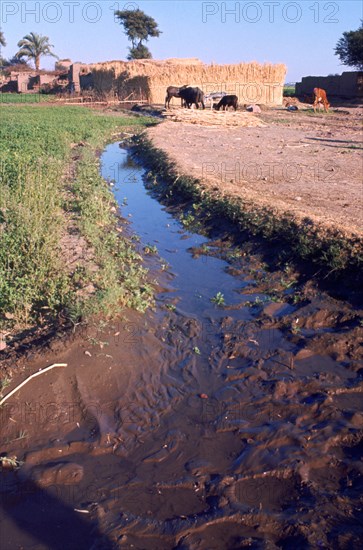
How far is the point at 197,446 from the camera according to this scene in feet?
11.8

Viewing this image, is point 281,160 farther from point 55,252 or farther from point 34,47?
point 34,47

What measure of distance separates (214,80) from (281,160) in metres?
21.0

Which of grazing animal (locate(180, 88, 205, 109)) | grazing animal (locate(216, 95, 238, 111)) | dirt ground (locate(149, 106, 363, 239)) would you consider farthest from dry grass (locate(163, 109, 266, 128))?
grazing animal (locate(216, 95, 238, 111))

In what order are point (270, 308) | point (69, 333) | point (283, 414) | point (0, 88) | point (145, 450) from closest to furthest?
point (145, 450) → point (283, 414) → point (69, 333) → point (270, 308) → point (0, 88)

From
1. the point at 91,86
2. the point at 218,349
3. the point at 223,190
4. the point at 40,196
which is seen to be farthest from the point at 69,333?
the point at 91,86

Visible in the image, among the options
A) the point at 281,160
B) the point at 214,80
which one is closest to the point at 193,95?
the point at 214,80

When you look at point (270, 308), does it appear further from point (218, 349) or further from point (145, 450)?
point (145, 450)

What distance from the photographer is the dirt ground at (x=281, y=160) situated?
826cm

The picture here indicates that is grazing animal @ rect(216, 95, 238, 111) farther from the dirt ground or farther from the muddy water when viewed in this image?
the muddy water

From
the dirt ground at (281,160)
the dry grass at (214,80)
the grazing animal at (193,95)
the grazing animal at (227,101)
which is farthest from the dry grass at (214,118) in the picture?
the dry grass at (214,80)

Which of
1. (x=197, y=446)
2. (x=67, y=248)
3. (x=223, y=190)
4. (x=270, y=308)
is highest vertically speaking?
(x=223, y=190)

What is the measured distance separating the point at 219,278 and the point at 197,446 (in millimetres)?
3240

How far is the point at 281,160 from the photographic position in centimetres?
1283

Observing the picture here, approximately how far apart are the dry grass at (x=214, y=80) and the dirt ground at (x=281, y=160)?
8734 mm
